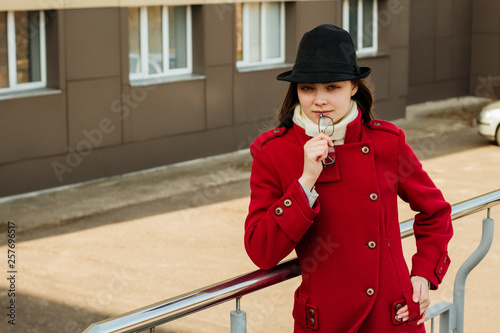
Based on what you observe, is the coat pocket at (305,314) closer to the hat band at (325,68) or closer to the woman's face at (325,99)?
the woman's face at (325,99)

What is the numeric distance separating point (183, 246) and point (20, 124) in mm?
3738

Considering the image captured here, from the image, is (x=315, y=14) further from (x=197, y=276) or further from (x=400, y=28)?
(x=197, y=276)

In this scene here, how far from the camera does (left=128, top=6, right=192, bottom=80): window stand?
14125 millimetres

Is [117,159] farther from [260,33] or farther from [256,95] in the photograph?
[260,33]

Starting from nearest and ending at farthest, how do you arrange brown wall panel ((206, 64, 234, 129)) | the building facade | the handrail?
the handrail → the building facade → brown wall panel ((206, 64, 234, 129))

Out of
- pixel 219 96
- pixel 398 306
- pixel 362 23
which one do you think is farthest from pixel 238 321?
pixel 362 23

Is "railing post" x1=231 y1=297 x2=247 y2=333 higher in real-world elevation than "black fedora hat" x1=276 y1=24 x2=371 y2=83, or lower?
lower

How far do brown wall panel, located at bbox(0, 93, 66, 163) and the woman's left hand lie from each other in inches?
384

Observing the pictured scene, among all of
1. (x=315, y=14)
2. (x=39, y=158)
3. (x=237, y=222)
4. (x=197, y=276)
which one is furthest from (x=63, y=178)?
(x=315, y=14)

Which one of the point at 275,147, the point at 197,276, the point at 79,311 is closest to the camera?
the point at 275,147

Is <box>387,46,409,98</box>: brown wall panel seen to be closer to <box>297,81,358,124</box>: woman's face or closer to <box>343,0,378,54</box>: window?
<box>343,0,378,54</box>: window

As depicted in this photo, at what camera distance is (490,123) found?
16250 mm

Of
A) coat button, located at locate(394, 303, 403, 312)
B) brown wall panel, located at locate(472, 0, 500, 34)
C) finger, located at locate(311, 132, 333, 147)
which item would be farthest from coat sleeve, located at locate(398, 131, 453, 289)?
brown wall panel, located at locate(472, 0, 500, 34)

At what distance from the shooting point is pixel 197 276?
8.79 meters
